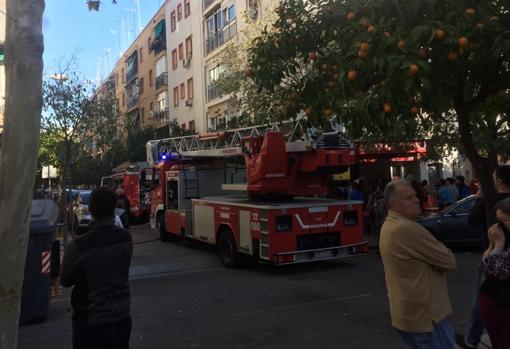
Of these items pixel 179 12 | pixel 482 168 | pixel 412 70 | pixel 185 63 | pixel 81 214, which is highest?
pixel 179 12

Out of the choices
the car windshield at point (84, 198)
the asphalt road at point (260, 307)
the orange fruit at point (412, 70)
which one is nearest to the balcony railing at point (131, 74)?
the car windshield at point (84, 198)

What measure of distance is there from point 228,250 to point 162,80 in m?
35.0

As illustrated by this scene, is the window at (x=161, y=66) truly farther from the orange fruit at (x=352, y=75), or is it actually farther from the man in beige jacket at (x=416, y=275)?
the man in beige jacket at (x=416, y=275)

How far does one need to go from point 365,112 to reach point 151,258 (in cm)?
1023

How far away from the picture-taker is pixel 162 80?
148 ft

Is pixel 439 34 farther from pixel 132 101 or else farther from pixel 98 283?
pixel 132 101

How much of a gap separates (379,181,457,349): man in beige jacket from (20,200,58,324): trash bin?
18.4 ft

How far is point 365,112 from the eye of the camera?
471cm

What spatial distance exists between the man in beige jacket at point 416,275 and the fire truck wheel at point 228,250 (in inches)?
326

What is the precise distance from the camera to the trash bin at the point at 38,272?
779 centimetres

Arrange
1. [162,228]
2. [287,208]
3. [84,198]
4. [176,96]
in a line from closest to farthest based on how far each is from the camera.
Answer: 1. [287,208]
2. [162,228]
3. [84,198]
4. [176,96]

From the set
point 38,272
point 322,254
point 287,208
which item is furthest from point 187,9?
point 38,272

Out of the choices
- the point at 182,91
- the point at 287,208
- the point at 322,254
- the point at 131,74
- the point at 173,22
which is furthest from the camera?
the point at 131,74

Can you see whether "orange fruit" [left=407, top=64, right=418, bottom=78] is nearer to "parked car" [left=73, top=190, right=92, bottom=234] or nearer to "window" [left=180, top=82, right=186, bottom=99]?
"parked car" [left=73, top=190, right=92, bottom=234]
